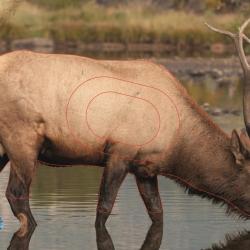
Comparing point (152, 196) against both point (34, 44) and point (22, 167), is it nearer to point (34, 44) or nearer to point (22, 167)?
point (22, 167)

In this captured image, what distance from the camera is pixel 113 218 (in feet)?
48.9

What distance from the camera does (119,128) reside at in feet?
46.4

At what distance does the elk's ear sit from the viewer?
14133mm

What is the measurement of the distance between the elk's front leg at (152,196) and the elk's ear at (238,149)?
977 mm

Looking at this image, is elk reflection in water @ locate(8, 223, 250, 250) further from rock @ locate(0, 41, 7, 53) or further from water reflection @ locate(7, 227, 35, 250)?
rock @ locate(0, 41, 7, 53)

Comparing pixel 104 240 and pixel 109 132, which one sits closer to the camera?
pixel 104 240

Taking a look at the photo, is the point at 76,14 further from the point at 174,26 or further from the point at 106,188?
the point at 106,188

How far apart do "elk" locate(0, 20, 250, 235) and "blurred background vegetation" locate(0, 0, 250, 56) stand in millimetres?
46557

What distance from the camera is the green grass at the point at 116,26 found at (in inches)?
2643

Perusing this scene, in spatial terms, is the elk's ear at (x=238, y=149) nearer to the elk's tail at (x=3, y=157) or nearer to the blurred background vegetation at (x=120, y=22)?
the elk's tail at (x=3, y=157)

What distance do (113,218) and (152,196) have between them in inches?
18.4

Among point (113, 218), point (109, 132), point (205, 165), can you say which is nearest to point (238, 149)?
point (205, 165)

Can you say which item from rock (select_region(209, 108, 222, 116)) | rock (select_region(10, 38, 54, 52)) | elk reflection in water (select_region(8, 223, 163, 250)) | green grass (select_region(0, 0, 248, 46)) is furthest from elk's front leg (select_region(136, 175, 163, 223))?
green grass (select_region(0, 0, 248, 46))

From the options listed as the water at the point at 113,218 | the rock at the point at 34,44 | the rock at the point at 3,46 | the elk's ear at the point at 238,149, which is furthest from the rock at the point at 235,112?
the rock at the point at 34,44
